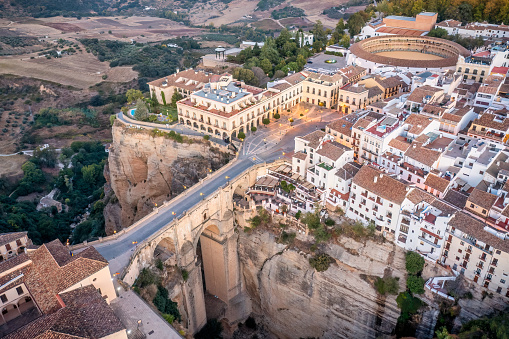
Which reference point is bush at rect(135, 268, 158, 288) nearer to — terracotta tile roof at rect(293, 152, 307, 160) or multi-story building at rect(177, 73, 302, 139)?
terracotta tile roof at rect(293, 152, 307, 160)

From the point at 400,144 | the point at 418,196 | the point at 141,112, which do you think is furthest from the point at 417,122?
the point at 141,112

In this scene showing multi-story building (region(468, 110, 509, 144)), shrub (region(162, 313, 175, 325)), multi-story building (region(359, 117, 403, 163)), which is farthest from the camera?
multi-story building (region(359, 117, 403, 163))

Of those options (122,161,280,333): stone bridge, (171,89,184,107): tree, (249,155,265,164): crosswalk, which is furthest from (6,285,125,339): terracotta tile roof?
(171,89,184,107): tree

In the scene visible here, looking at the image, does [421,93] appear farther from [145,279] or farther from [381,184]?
[145,279]

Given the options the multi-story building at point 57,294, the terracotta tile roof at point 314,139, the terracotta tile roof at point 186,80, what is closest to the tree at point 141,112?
the terracotta tile roof at point 186,80

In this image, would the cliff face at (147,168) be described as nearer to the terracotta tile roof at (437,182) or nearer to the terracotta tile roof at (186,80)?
the terracotta tile roof at (186,80)

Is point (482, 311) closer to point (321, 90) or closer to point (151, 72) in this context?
point (321, 90)

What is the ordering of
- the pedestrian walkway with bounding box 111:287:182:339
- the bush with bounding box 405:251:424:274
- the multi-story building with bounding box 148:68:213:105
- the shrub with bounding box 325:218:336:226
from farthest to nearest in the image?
the multi-story building with bounding box 148:68:213:105 < the shrub with bounding box 325:218:336:226 < the bush with bounding box 405:251:424:274 < the pedestrian walkway with bounding box 111:287:182:339
